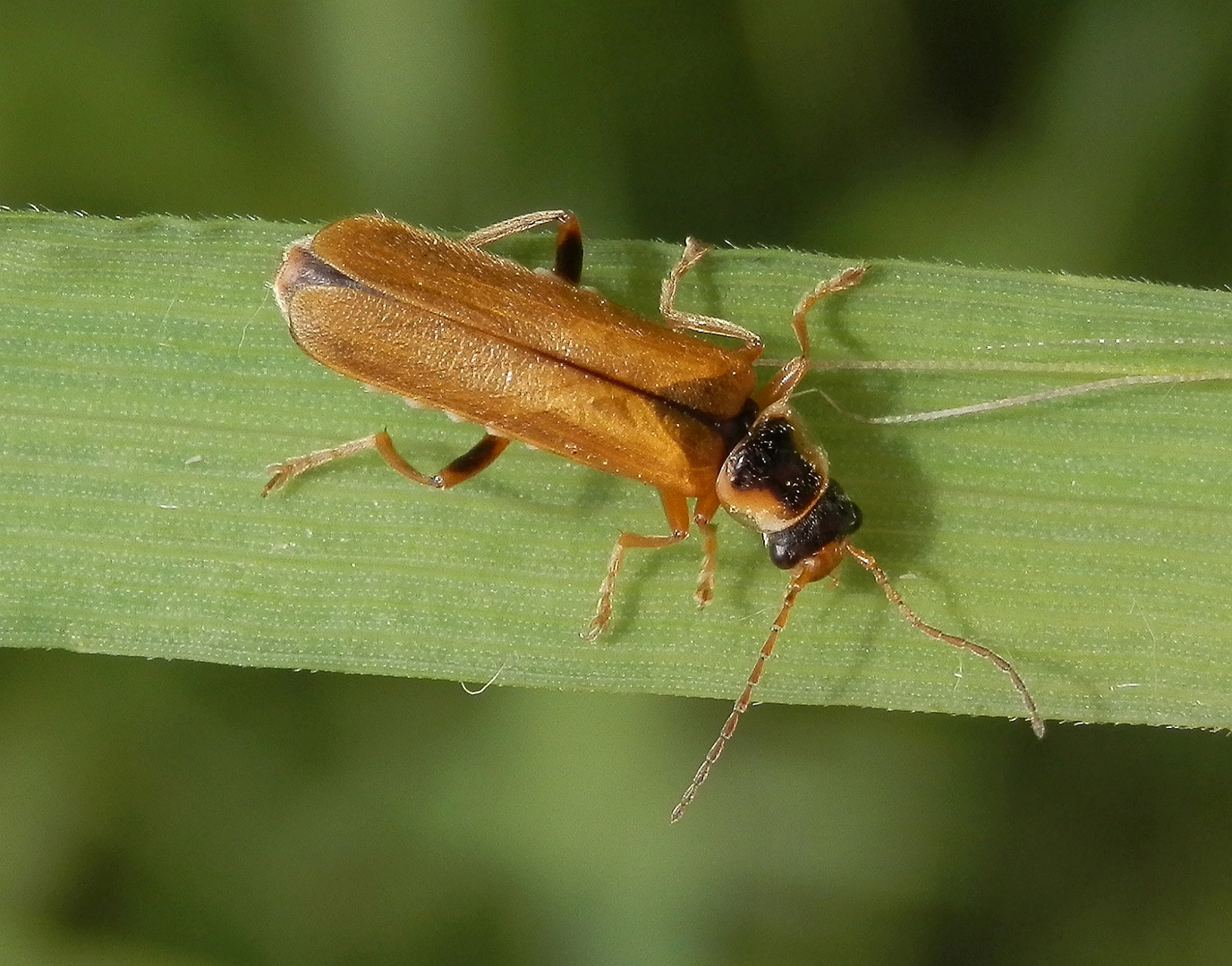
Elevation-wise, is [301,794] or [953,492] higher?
[953,492]

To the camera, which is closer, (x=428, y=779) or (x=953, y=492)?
(x=953, y=492)

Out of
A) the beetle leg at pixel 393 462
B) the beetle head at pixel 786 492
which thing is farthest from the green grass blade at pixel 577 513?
the beetle head at pixel 786 492

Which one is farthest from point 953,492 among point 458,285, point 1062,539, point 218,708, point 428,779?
point 218,708

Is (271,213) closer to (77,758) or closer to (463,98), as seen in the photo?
(463,98)

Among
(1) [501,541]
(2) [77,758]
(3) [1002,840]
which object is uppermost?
(1) [501,541]

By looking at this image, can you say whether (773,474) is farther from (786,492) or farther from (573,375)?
(573,375)

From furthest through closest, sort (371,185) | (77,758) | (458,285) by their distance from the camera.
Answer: (371,185)
(77,758)
(458,285)

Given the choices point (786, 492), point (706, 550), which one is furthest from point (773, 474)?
point (706, 550)

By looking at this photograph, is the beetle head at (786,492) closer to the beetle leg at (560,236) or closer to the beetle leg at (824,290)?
the beetle leg at (824,290)
